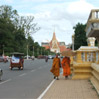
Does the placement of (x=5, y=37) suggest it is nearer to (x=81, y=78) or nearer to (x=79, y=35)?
(x=79, y=35)

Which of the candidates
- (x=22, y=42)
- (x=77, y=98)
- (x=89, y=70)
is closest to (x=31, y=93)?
→ (x=77, y=98)

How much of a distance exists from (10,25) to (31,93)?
78.8m

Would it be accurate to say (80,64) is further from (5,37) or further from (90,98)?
(5,37)

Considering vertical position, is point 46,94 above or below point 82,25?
below

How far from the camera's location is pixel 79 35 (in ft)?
306

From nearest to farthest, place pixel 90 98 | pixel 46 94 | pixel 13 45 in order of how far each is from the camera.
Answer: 1. pixel 90 98
2. pixel 46 94
3. pixel 13 45

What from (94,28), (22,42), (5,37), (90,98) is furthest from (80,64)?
(22,42)

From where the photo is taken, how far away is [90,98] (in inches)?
440

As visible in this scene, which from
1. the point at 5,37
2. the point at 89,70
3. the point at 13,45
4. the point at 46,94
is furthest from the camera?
the point at 13,45

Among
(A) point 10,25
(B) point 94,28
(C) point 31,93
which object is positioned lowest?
(C) point 31,93

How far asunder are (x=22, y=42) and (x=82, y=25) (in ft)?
68.4

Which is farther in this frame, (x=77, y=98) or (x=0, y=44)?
(x=0, y=44)

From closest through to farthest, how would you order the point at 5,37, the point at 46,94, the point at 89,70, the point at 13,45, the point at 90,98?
the point at 90,98 < the point at 46,94 < the point at 89,70 < the point at 5,37 < the point at 13,45

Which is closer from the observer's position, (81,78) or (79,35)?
(81,78)
